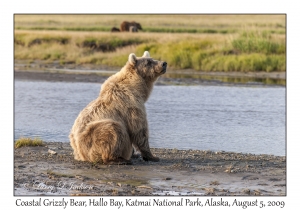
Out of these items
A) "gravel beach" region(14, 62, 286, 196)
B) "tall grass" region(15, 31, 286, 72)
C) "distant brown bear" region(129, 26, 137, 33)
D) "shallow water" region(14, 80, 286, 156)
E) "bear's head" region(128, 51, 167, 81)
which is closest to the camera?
"gravel beach" region(14, 62, 286, 196)

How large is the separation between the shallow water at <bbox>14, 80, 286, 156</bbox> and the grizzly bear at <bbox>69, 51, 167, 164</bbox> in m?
2.59

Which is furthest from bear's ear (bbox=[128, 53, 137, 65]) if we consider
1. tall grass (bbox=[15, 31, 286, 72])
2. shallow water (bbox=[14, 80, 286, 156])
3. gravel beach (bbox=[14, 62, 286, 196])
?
tall grass (bbox=[15, 31, 286, 72])

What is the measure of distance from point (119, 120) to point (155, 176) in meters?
1.27

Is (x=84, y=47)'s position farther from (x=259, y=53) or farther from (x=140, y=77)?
(x=140, y=77)

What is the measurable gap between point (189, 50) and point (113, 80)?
2259 cm

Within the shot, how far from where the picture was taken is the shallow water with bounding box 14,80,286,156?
42.4ft

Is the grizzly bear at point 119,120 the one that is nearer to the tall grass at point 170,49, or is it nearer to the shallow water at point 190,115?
the shallow water at point 190,115

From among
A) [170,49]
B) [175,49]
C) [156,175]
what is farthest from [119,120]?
[170,49]

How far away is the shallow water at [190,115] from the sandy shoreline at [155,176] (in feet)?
6.55

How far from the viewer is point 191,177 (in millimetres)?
8727

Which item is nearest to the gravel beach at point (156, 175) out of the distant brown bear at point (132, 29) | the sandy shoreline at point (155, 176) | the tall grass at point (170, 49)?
→ the sandy shoreline at point (155, 176)

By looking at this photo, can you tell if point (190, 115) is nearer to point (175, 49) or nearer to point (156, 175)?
point (156, 175)

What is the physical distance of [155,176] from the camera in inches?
344

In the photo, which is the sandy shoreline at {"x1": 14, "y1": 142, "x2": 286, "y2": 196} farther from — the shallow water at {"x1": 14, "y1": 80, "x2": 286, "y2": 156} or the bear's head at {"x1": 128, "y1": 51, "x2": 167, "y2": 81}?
the shallow water at {"x1": 14, "y1": 80, "x2": 286, "y2": 156}
